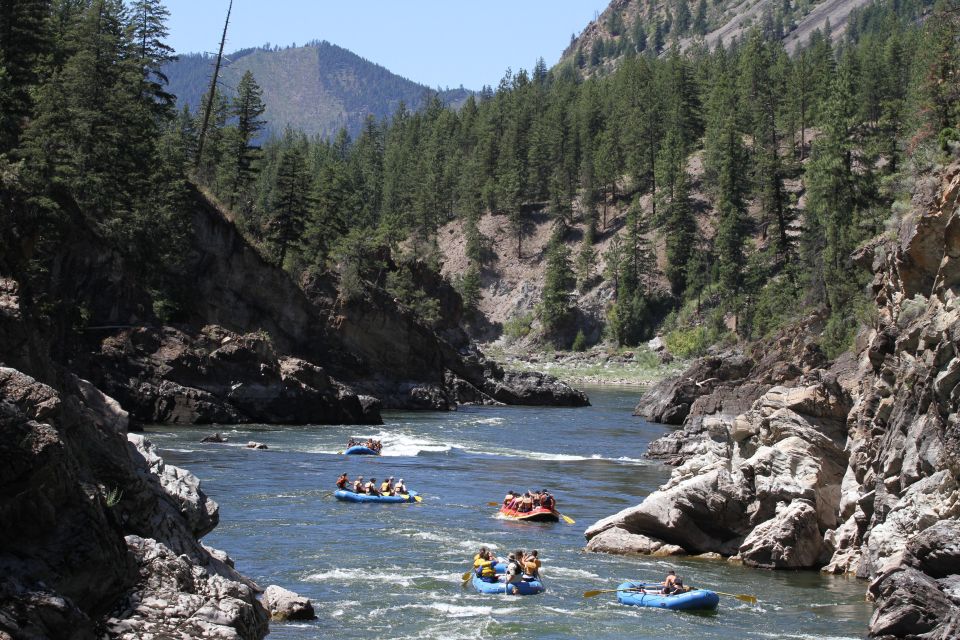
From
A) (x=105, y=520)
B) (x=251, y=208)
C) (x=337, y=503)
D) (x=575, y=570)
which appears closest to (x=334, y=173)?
(x=251, y=208)

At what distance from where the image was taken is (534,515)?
99.8 ft

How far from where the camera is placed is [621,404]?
72.3m

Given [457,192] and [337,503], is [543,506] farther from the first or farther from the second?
[457,192]

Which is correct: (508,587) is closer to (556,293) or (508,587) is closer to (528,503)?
(528,503)

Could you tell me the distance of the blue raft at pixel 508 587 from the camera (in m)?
22.0

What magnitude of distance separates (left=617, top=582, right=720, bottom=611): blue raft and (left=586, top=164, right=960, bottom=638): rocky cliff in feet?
10.7

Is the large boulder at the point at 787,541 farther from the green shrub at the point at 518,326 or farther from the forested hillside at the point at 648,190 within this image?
the green shrub at the point at 518,326

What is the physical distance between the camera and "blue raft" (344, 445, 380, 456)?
141ft

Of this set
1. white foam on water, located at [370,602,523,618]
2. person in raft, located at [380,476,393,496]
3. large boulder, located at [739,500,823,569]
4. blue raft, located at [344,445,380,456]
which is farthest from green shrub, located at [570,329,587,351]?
white foam on water, located at [370,602,523,618]

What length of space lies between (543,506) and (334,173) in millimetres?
59546

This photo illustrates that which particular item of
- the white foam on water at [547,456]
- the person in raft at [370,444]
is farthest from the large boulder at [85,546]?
the white foam on water at [547,456]

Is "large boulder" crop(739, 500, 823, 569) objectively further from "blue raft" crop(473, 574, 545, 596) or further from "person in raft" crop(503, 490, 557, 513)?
"person in raft" crop(503, 490, 557, 513)

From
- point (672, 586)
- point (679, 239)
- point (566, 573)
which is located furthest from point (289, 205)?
point (672, 586)

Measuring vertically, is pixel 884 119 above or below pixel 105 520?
above
